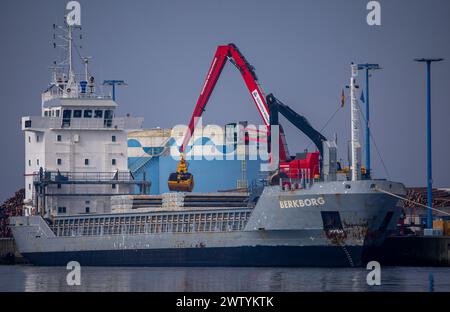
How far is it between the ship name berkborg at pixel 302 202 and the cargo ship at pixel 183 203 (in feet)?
0.18

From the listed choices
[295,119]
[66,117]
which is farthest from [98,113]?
[295,119]

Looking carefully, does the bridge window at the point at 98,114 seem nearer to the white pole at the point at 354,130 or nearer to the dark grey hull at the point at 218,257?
the dark grey hull at the point at 218,257

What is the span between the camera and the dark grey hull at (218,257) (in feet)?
241

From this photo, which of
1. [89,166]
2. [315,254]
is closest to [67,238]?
[89,166]

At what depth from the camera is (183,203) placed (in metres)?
81.3

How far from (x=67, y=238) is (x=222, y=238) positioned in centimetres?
1206

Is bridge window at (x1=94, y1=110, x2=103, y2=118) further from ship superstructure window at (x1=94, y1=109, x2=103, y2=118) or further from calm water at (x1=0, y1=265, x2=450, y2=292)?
calm water at (x1=0, y1=265, x2=450, y2=292)

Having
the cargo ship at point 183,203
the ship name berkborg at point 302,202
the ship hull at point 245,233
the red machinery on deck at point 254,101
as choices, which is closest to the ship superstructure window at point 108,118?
the cargo ship at point 183,203

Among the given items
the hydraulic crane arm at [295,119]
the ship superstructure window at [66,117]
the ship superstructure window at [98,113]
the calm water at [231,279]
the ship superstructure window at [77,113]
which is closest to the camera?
the calm water at [231,279]

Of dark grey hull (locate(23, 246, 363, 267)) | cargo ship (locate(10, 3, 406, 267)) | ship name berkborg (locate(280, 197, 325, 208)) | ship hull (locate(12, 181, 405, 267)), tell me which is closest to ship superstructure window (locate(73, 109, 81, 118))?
cargo ship (locate(10, 3, 406, 267))

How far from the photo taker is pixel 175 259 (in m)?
79.6

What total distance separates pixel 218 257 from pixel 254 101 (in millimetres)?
13997
